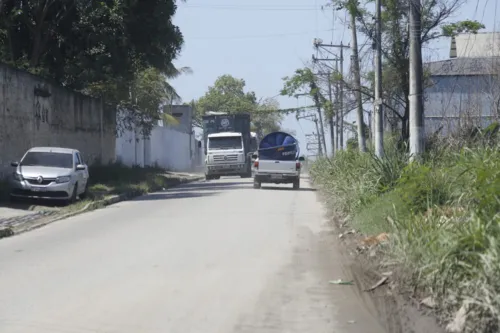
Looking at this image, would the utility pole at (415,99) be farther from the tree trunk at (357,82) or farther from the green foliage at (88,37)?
the green foliage at (88,37)

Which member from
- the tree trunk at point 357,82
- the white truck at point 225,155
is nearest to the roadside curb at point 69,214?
the tree trunk at point 357,82

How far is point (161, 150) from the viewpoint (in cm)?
6675

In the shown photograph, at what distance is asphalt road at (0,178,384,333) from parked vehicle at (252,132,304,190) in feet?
52.8

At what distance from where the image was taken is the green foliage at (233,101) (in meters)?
107

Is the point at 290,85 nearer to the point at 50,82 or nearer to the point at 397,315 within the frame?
the point at 50,82

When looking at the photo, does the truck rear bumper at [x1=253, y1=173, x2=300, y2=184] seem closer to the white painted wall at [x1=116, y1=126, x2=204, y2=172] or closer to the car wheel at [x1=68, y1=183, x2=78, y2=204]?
the car wheel at [x1=68, y1=183, x2=78, y2=204]

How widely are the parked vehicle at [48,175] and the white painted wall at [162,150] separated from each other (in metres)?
24.0

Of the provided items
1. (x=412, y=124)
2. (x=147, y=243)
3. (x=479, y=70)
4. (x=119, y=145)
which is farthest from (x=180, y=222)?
(x=119, y=145)

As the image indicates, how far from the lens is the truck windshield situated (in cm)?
4997

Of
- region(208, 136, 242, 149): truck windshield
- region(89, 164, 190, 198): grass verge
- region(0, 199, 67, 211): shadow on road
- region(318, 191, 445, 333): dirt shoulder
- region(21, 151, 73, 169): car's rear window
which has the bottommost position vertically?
region(318, 191, 445, 333): dirt shoulder

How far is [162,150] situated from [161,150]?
0.38 m

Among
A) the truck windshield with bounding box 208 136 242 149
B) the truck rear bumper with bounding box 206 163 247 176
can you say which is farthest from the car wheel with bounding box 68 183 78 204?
the truck windshield with bounding box 208 136 242 149

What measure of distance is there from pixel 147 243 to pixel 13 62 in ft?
73.5

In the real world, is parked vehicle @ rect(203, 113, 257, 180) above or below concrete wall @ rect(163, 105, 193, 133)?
below
